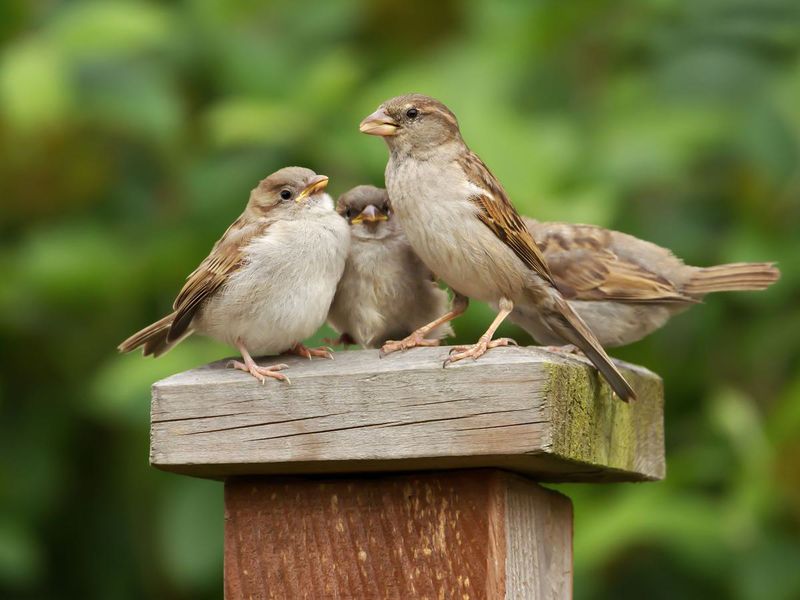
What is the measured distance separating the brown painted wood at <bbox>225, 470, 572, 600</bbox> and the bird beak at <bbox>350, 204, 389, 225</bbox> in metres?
0.81

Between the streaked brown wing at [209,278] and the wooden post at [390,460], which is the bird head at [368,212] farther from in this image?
the wooden post at [390,460]

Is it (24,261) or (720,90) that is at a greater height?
(720,90)

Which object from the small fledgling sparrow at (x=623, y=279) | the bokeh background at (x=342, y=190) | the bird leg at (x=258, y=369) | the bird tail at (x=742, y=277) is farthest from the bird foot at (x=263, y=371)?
the bird tail at (x=742, y=277)

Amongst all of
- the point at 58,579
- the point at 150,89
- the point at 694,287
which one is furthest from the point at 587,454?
the point at 58,579

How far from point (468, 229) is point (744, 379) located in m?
2.46

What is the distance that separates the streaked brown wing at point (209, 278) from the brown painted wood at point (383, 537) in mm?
415

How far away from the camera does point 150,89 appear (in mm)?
5000

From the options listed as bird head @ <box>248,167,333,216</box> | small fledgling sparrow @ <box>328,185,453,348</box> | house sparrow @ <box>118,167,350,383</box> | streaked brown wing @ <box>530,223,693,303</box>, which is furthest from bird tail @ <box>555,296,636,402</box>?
streaked brown wing @ <box>530,223,693,303</box>

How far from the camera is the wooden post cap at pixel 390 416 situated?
2697mm

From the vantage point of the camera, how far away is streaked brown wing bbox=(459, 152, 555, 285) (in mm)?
3297

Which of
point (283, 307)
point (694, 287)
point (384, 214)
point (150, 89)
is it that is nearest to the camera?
point (283, 307)

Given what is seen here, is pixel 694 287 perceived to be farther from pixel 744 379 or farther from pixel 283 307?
pixel 283 307

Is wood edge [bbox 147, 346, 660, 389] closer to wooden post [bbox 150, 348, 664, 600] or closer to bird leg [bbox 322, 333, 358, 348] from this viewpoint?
wooden post [bbox 150, 348, 664, 600]

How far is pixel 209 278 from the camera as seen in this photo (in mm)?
3230
